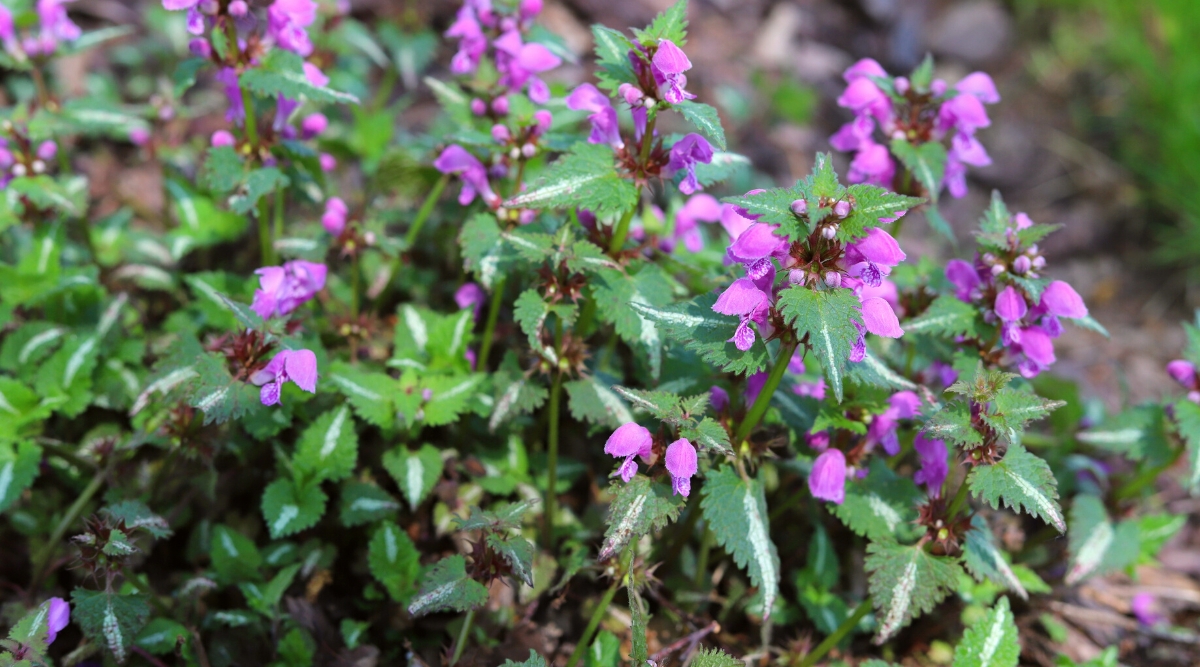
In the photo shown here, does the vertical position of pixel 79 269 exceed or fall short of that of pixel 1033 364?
it falls short

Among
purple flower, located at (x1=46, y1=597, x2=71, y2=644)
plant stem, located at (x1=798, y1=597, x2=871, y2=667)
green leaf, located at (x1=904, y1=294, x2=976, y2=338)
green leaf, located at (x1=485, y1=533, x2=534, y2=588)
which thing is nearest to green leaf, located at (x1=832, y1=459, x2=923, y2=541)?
plant stem, located at (x1=798, y1=597, x2=871, y2=667)

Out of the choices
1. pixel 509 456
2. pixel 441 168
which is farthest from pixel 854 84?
pixel 509 456

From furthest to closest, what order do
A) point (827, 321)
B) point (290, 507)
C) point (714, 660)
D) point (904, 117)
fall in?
point (904, 117), point (290, 507), point (714, 660), point (827, 321)

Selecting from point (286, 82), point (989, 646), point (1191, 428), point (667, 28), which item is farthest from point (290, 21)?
point (1191, 428)

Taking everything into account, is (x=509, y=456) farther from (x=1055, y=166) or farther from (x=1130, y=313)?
(x=1055, y=166)

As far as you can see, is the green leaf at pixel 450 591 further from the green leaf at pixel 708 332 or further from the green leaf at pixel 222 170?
the green leaf at pixel 222 170

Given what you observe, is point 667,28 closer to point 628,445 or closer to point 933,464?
point 628,445

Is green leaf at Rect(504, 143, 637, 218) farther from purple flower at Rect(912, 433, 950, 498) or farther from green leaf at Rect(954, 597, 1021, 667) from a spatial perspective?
green leaf at Rect(954, 597, 1021, 667)
